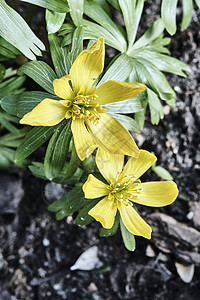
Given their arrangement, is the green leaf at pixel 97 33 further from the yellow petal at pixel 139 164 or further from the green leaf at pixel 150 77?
the yellow petal at pixel 139 164

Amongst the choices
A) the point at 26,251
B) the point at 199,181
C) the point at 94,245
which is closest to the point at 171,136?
the point at 199,181

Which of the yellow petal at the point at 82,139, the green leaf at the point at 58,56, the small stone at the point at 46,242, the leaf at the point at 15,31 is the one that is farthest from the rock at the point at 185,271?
the leaf at the point at 15,31

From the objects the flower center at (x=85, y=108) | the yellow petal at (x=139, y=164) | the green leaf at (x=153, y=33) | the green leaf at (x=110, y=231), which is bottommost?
the green leaf at (x=110, y=231)

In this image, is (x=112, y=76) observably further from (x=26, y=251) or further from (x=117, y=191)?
(x=26, y=251)

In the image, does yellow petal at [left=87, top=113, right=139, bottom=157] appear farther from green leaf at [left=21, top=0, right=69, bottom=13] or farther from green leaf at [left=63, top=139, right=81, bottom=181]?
green leaf at [left=21, top=0, right=69, bottom=13]

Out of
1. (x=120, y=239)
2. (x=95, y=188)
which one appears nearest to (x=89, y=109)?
(x=95, y=188)
